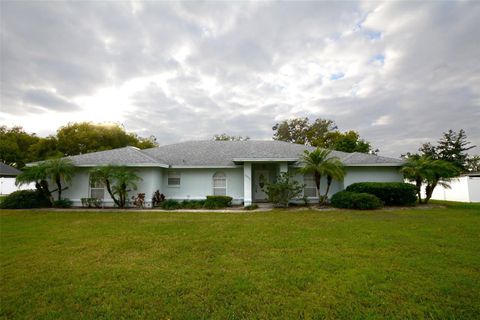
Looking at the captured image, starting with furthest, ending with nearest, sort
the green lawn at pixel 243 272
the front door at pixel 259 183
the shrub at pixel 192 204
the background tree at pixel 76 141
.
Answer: the background tree at pixel 76 141 → the front door at pixel 259 183 → the shrub at pixel 192 204 → the green lawn at pixel 243 272

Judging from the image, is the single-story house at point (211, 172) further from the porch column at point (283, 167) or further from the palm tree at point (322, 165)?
the palm tree at point (322, 165)

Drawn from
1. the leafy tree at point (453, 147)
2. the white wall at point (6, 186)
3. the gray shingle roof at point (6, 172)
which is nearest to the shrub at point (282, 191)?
the leafy tree at point (453, 147)

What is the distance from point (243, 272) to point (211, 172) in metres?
12.0

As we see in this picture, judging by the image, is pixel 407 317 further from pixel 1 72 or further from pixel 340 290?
pixel 1 72

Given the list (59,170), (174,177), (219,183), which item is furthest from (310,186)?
(59,170)

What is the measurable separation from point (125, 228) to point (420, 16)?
17089mm

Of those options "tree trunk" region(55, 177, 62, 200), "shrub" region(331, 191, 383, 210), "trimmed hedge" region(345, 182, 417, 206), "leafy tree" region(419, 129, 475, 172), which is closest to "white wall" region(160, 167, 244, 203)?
"tree trunk" region(55, 177, 62, 200)

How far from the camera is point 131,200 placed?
15008 mm

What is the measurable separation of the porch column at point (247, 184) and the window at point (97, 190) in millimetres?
9732

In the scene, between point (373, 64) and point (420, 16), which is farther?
point (373, 64)

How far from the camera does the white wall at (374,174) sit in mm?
15797

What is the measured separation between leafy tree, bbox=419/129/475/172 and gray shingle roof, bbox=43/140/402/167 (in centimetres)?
2206

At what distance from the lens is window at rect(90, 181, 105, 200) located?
602 inches

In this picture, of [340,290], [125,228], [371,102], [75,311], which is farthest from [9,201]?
[371,102]
